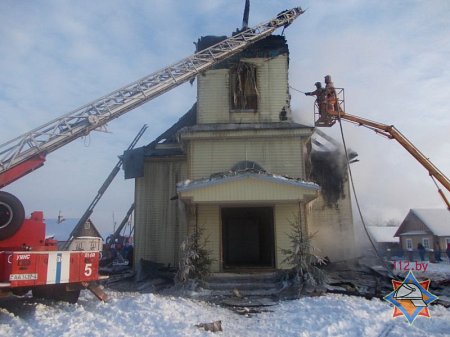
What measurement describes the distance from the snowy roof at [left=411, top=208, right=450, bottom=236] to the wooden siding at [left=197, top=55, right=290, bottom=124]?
34235mm

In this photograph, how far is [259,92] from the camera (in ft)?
56.9

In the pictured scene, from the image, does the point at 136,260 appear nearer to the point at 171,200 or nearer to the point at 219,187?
the point at 171,200

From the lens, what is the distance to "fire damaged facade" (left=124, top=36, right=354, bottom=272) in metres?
13.2

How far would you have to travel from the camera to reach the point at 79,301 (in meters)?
9.41

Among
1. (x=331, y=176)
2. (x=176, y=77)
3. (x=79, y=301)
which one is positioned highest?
(x=176, y=77)

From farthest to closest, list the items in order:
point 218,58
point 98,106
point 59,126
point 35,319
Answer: point 218,58 → point 98,106 → point 59,126 → point 35,319

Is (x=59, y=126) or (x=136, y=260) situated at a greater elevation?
(x=59, y=126)

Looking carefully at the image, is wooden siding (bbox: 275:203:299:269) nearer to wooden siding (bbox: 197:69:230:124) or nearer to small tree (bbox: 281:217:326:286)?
small tree (bbox: 281:217:326:286)

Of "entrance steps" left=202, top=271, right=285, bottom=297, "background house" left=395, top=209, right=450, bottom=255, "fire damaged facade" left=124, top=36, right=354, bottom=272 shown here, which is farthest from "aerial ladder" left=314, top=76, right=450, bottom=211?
"background house" left=395, top=209, right=450, bottom=255

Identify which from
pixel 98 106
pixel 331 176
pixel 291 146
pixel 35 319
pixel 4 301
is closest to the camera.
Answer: pixel 35 319

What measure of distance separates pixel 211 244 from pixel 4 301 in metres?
7.10

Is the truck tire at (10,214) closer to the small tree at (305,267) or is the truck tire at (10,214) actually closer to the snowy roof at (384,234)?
the small tree at (305,267)

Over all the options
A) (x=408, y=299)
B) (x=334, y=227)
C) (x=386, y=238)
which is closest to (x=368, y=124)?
(x=334, y=227)

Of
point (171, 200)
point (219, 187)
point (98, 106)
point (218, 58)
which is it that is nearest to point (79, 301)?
point (219, 187)
